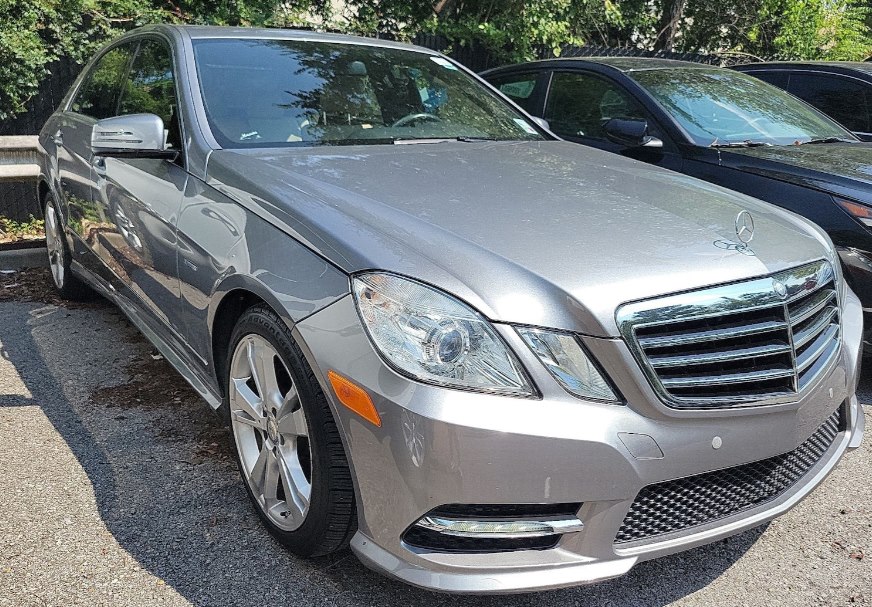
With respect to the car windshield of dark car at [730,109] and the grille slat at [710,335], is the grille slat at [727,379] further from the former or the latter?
the car windshield of dark car at [730,109]

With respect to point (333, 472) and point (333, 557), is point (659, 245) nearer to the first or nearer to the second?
point (333, 472)

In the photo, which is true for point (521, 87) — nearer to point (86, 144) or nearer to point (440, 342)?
point (86, 144)

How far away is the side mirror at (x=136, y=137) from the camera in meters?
3.10

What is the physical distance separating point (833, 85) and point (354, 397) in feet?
20.9

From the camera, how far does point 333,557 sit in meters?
2.47

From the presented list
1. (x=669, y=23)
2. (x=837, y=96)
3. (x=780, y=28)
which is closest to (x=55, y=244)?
(x=837, y=96)

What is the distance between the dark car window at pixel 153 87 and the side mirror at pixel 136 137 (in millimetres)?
85

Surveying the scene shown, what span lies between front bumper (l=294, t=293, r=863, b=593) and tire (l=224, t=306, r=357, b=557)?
8 centimetres

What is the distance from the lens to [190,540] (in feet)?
8.75

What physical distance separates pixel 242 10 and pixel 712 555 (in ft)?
26.5

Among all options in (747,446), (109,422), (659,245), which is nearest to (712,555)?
(747,446)

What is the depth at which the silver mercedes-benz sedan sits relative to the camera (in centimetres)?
200

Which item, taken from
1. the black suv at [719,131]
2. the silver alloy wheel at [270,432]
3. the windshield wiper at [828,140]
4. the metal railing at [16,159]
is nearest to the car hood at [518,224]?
the silver alloy wheel at [270,432]

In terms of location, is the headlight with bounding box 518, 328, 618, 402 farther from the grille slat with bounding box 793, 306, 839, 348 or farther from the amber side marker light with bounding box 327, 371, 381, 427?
the grille slat with bounding box 793, 306, 839, 348
